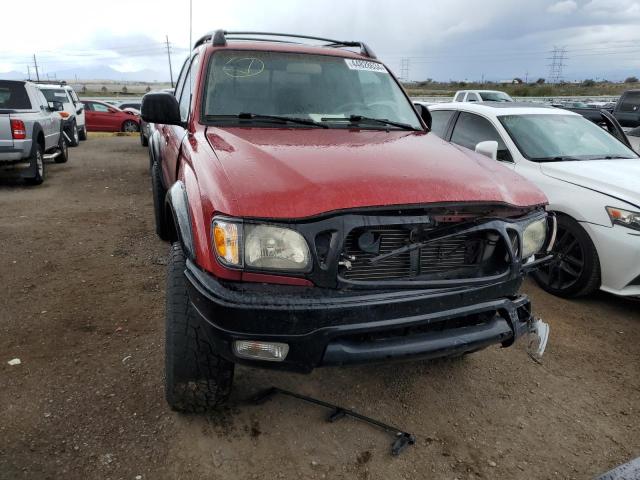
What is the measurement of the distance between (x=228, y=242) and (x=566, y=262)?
11.1ft

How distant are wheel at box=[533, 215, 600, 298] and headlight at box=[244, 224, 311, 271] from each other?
2.97 meters

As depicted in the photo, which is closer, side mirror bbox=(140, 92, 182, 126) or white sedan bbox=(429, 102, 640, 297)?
side mirror bbox=(140, 92, 182, 126)

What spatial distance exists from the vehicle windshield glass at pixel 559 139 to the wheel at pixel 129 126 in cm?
1693

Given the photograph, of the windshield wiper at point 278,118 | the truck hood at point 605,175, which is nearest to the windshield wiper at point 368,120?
the windshield wiper at point 278,118

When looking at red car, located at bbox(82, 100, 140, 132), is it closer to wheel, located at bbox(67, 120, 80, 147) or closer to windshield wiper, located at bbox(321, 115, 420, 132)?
wheel, located at bbox(67, 120, 80, 147)

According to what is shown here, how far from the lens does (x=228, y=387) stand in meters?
2.50

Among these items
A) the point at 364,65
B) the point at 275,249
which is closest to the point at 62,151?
the point at 364,65

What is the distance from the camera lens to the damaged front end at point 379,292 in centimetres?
197

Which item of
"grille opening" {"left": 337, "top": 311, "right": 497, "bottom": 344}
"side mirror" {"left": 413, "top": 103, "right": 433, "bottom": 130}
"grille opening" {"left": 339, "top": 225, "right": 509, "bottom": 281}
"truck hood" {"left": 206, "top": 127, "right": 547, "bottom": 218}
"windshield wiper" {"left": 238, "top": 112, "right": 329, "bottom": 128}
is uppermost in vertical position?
"side mirror" {"left": 413, "top": 103, "right": 433, "bottom": 130}

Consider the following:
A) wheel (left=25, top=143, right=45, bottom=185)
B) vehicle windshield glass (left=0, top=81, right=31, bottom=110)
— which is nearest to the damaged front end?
wheel (left=25, top=143, right=45, bottom=185)

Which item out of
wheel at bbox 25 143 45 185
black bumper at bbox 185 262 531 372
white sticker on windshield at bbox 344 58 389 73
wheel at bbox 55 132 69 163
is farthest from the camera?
wheel at bbox 55 132 69 163

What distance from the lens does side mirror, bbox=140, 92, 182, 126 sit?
3074mm

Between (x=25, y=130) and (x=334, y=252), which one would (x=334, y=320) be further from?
(x=25, y=130)

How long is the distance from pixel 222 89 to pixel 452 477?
2.57 m
